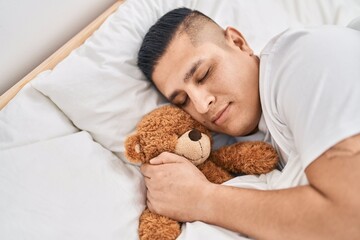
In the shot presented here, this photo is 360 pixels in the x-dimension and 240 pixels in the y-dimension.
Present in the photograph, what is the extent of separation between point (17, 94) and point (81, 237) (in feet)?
1.63

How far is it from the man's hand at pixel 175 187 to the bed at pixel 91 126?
1.9 inches

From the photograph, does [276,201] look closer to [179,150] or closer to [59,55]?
[179,150]

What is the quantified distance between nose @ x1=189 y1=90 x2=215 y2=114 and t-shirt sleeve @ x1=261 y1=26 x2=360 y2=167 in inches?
7.0

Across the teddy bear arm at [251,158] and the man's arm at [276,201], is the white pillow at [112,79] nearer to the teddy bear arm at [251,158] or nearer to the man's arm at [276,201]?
the man's arm at [276,201]

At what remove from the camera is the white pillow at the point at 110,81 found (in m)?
1.01

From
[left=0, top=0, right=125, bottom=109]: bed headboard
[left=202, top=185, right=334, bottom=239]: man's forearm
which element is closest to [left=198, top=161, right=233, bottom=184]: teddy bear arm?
[left=202, top=185, right=334, bottom=239]: man's forearm

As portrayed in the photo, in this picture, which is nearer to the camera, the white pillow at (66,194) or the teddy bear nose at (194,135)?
the white pillow at (66,194)

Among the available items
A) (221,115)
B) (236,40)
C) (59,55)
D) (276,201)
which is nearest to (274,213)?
(276,201)

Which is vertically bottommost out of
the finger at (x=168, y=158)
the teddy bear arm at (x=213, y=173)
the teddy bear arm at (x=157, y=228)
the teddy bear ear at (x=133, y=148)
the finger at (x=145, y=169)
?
the teddy bear arm at (x=157, y=228)

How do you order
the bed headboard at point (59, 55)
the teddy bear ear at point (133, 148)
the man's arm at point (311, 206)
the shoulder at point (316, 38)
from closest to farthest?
the man's arm at point (311, 206)
the shoulder at point (316, 38)
the teddy bear ear at point (133, 148)
the bed headboard at point (59, 55)

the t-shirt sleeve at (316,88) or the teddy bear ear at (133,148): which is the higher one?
the t-shirt sleeve at (316,88)

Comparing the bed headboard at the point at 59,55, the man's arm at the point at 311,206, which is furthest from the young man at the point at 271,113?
the bed headboard at the point at 59,55

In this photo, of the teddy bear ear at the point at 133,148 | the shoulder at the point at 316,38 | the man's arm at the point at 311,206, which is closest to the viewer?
the man's arm at the point at 311,206

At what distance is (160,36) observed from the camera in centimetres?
106
